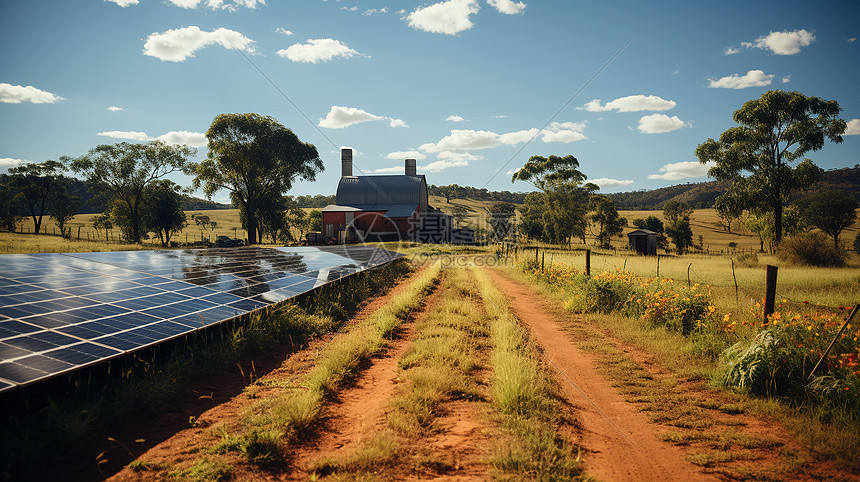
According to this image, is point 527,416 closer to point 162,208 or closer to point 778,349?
point 778,349

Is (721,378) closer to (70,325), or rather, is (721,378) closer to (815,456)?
(815,456)

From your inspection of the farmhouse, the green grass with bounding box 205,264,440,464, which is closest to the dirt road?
the green grass with bounding box 205,264,440,464

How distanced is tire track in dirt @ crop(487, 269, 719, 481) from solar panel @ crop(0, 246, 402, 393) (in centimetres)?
722

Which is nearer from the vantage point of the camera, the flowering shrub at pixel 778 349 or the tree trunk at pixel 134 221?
the flowering shrub at pixel 778 349

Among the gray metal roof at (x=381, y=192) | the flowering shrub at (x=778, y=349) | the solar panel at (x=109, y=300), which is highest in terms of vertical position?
the gray metal roof at (x=381, y=192)

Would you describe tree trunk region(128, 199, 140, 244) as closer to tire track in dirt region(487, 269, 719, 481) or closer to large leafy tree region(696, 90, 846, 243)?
tire track in dirt region(487, 269, 719, 481)

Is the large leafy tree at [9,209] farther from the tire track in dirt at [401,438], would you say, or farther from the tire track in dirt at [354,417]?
Result: the tire track in dirt at [401,438]

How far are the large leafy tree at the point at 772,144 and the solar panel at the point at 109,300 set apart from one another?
3587cm

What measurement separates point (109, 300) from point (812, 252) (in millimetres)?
37000

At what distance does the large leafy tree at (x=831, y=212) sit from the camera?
50.2 metres

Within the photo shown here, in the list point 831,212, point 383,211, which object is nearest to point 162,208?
point 383,211

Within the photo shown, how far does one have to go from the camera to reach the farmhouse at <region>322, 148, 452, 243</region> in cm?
4597

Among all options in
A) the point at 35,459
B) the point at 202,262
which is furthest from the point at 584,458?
the point at 202,262

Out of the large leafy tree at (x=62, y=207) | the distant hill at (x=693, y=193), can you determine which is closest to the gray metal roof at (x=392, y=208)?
the large leafy tree at (x=62, y=207)
